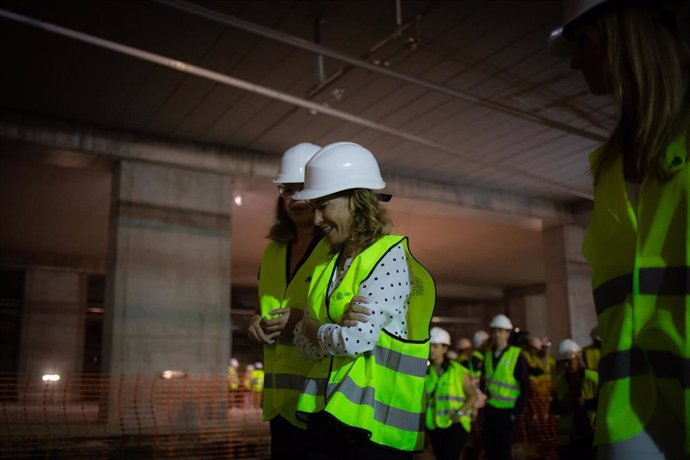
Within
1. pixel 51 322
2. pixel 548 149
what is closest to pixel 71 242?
pixel 51 322

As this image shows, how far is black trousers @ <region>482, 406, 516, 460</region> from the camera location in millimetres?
8148

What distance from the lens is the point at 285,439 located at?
9.61ft

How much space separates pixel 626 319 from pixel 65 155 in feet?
41.3

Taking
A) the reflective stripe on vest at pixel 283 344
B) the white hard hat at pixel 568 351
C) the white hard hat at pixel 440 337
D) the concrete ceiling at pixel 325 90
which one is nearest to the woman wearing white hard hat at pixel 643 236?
→ the reflective stripe on vest at pixel 283 344

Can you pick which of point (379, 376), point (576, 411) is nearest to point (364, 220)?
point (379, 376)

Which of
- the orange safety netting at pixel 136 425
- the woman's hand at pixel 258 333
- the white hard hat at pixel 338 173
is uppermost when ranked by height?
the white hard hat at pixel 338 173

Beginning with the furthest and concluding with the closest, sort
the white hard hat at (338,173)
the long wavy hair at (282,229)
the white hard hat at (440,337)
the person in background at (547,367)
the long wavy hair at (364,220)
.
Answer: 1. the person in background at (547,367)
2. the white hard hat at (440,337)
3. the long wavy hair at (282,229)
4. the white hard hat at (338,173)
5. the long wavy hair at (364,220)

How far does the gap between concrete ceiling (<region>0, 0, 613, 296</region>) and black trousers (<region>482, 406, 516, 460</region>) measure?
4275 millimetres

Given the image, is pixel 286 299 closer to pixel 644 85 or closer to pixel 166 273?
pixel 644 85

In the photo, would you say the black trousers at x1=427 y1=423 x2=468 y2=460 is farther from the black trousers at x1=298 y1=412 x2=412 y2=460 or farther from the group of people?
the black trousers at x1=298 y1=412 x2=412 y2=460

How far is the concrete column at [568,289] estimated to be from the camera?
1761 centimetres

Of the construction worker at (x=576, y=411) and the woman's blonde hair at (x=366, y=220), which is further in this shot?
the construction worker at (x=576, y=411)

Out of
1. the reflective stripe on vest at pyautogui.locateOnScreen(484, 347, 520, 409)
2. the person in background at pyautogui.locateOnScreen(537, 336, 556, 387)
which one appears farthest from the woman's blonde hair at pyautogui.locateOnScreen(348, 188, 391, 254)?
the person in background at pyautogui.locateOnScreen(537, 336, 556, 387)

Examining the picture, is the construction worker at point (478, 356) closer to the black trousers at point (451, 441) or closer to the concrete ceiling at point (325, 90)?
the black trousers at point (451, 441)
